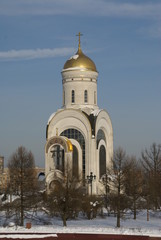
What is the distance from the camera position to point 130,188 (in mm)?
35281

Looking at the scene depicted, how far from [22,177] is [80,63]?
27063 mm

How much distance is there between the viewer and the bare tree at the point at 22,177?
29688 mm

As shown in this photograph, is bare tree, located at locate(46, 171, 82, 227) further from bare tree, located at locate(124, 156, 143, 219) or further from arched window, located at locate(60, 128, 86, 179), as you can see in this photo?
arched window, located at locate(60, 128, 86, 179)

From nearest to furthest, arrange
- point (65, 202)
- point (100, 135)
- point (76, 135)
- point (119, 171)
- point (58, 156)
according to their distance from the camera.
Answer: point (65, 202) → point (119, 171) → point (58, 156) → point (76, 135) → point (100, 135)

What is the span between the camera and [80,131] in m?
52.2

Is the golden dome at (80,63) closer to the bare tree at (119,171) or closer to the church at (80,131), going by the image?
the church at (80,131)

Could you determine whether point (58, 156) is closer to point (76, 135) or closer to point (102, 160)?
point (76, 135)

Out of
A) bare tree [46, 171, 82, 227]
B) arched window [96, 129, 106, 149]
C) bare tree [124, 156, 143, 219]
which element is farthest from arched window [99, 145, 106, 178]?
bare tree [46, 171, 82, 227]

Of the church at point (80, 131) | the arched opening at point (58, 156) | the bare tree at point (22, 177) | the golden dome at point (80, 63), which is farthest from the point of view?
the golden dome at point (80, 63)

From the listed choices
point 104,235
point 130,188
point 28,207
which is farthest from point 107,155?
point 104,235

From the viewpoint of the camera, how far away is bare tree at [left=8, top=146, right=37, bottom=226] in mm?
29688

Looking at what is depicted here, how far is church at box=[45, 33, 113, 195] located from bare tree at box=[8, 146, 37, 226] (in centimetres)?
1563

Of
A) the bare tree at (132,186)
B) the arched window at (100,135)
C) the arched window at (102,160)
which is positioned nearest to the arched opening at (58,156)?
the arched window at (100,135)

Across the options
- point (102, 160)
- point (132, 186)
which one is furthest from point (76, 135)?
point (132, 186)
